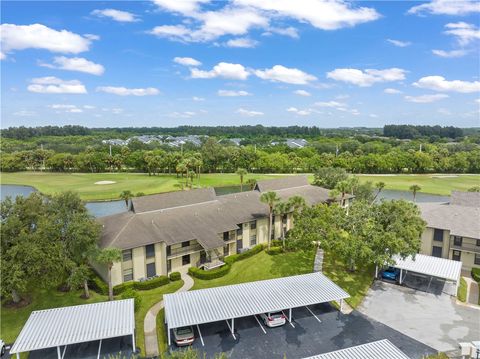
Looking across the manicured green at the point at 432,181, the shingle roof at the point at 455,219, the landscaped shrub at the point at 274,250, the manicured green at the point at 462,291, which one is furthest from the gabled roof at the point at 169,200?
the manicured green at the point at 432,181

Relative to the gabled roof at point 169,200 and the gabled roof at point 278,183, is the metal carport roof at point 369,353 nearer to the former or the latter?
the gabled roof at point 169,200

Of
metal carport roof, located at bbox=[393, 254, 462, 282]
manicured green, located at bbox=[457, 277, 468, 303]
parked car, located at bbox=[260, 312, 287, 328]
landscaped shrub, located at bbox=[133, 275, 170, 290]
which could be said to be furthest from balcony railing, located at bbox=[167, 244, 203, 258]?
manicured green, located at bbox=[457, 277, 468, 303]

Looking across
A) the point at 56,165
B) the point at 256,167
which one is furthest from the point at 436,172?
the point at 56,165

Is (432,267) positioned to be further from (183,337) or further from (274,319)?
(183,337)

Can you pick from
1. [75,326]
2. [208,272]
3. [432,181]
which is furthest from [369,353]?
[432,181]

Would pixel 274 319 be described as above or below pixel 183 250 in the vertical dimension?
below

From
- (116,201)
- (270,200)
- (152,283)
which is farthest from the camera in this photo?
(116,201)

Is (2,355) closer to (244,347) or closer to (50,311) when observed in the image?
(50,311)
